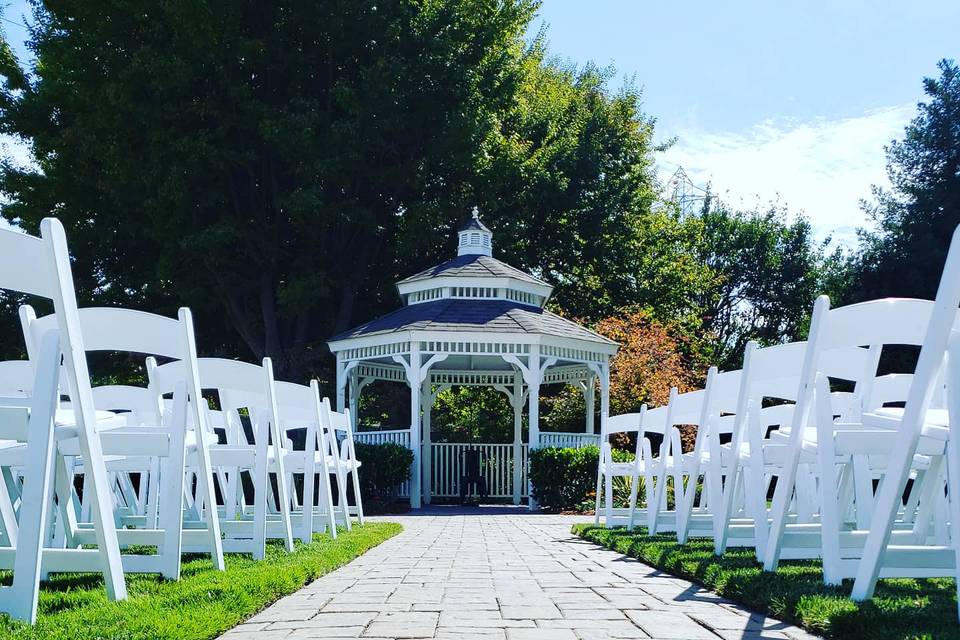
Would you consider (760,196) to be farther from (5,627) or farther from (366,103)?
(5,627)

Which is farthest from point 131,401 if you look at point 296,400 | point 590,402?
point 590,402

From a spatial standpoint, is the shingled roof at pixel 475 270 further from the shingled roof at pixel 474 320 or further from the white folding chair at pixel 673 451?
the white folding chair at pixel 673 451

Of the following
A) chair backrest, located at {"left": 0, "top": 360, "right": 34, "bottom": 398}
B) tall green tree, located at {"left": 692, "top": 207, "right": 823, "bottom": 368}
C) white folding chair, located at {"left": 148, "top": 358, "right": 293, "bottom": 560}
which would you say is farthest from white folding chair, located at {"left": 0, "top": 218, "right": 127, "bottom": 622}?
tall green tree, located at {"left": 692, "top": 207, "right": 823, "bottom": 368}

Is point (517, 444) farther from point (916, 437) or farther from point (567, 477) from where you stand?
point (916, 437)

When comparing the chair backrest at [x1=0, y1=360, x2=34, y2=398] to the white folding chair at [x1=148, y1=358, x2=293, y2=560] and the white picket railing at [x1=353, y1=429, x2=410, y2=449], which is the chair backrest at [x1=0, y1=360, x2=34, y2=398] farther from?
the white picket railing at [x1=353, y1=429, x2=410, y2=449]

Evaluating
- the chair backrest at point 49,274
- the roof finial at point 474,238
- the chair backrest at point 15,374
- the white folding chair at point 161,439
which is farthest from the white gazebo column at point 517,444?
the chair backrest at point 49,274

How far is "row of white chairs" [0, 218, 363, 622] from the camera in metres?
3.71

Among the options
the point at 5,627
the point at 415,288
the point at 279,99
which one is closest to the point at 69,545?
the point at 5,627

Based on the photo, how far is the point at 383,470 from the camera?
17312mm

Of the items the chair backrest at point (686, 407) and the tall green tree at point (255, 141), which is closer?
the chair backrest at point (686, 407)

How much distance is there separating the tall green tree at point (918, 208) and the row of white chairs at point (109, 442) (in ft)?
75.9

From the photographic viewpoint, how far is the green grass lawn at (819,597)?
3510 mm

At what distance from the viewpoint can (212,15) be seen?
70.7 feet

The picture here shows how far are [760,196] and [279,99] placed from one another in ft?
78.6
